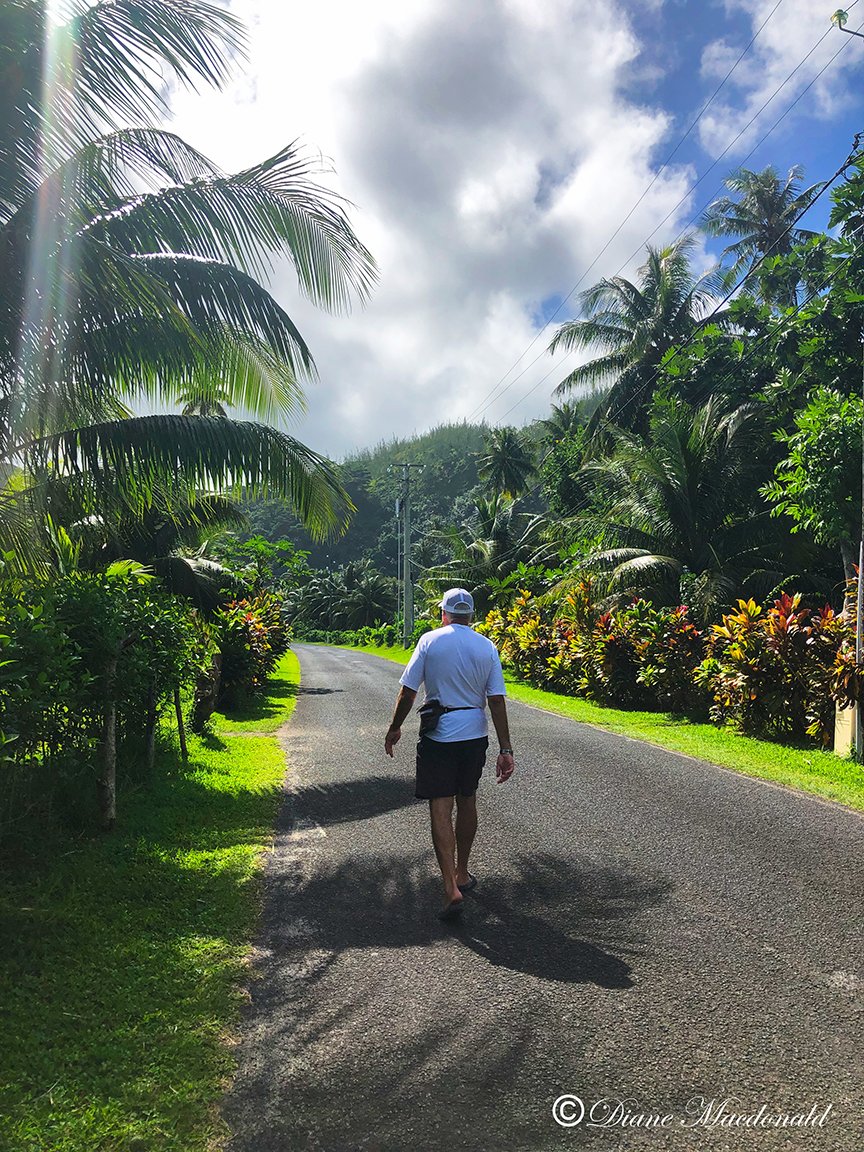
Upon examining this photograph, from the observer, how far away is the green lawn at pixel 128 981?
8.49 ft

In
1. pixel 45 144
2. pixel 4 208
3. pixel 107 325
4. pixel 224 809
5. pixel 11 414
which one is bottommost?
pixel 224 809

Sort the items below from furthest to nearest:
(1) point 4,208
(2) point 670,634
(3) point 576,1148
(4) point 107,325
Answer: (2) point 670,634, (4) point 107,325, (1) point 4,208, (3) point 576,1148

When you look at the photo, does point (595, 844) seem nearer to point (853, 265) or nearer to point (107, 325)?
point (107, 325)

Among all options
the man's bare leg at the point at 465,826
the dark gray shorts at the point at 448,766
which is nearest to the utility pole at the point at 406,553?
the man's bare leg at the point at 465,826

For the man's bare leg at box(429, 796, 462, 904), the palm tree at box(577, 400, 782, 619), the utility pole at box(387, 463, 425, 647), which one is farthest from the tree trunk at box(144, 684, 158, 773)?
the utility pole at box(387, 463, 425, 647)

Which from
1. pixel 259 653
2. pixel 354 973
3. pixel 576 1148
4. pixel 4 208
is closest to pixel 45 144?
pixel 4 208

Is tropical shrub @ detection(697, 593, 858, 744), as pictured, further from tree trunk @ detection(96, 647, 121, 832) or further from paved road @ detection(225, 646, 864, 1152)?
tree trunk @ detection(96, 647, 121, 832)

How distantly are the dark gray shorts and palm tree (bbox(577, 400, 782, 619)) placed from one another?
12.4 m

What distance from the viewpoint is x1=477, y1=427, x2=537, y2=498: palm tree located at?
Answer: 172 feet

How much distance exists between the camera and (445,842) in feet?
14.2

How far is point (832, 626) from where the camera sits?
32.7 feet

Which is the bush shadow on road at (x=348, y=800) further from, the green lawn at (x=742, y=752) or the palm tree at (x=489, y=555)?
the palm tree at (x=489, y=555)

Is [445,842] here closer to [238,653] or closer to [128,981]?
[128,981]

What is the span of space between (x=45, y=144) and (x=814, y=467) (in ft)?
28.8
